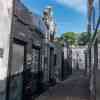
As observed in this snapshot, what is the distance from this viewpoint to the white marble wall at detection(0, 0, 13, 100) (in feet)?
24.1

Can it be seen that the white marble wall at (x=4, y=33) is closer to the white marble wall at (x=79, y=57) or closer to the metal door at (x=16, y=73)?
the metal door at (x=16, y=73)

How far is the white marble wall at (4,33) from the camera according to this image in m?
7.35

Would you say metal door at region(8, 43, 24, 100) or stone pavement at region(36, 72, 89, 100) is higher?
metal door at region(8, 43, 24, 100)

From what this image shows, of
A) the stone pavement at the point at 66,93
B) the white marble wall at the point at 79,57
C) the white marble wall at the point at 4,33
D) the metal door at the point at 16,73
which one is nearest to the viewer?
the white marble wall at the point at 4,33

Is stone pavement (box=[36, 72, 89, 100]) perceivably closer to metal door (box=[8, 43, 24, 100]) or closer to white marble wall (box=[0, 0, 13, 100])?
metal door (box=[8, 43, 24, 100])

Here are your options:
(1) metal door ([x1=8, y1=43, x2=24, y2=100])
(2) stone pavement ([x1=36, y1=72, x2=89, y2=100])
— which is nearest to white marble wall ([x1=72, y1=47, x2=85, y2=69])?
(2) stone pavement ([x1=36, y1=72, x2=89, y2=100])

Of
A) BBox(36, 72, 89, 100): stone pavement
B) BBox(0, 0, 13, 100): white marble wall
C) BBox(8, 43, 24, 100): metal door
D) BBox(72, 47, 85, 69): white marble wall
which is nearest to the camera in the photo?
BBox(0, 0, 13, 100): white marble wall

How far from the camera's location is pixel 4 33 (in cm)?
759

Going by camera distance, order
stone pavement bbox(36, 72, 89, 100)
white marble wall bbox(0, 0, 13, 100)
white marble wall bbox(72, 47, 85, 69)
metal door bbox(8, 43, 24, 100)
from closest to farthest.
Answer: white marble wall bbox(0, 0, 13, 100) → metal door bbox(8, 43, 24, 100) → stone pavement bbox(36, 72, 89, 100) → white marble wall bbox(72, 47, 85, 69)

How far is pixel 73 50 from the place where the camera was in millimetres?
33594

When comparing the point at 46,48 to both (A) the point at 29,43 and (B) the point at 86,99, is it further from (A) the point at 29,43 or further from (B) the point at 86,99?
(B) the point at 86,99

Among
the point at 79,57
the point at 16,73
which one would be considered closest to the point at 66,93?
the point at 16,73

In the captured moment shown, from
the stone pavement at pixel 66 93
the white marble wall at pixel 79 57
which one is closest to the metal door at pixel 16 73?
the stone pavement at pixel 66 93

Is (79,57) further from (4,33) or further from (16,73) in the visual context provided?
(4,33)
